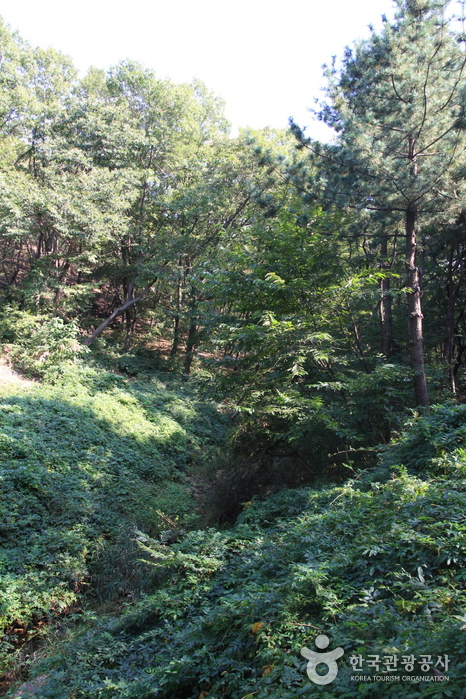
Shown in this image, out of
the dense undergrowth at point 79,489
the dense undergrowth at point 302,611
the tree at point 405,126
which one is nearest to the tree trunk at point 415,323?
the tree at point 405,126

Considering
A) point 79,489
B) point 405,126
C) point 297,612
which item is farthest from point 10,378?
point 405,126

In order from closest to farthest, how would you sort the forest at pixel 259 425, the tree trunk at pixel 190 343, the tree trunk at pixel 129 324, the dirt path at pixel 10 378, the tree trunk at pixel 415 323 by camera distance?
1. the forest at pixel 259 425
2. the tree trunk at pixel 415 323
3. the dirt path at pixel 10 378
4. the tree trunk at pixel 190 343
5. the tree trunk at pixel 129 324

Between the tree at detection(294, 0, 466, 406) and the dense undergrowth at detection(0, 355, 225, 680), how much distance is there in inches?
217

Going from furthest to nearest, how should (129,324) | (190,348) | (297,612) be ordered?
1. (129,324)
2. (190,348)
3. (297,612)

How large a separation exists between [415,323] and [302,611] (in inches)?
237

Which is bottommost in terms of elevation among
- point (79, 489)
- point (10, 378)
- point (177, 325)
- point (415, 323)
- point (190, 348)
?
point (79, 489)

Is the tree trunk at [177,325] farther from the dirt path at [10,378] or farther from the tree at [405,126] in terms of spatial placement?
the tree at [405,126]

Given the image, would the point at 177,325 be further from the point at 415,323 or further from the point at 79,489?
the point at 415,323

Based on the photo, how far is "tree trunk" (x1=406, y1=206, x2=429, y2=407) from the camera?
294 inches

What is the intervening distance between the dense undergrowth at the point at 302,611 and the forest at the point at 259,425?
20mm

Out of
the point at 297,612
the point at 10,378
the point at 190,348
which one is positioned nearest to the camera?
the point at 297,612

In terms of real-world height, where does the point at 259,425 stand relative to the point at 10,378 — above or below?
below

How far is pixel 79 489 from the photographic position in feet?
23.8

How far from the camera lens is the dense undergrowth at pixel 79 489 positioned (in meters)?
5.21
